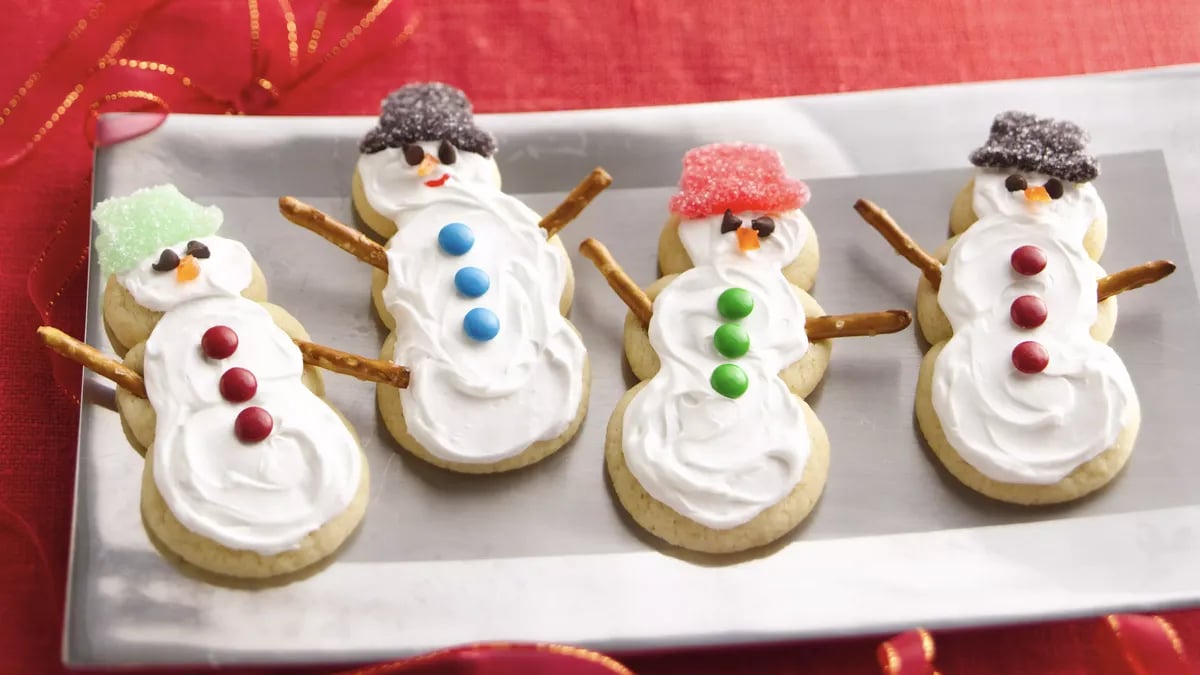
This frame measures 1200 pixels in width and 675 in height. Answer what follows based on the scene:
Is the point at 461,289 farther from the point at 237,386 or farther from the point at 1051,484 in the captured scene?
the point at 1051,484

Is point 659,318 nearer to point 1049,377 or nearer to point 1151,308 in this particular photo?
point 1049,377

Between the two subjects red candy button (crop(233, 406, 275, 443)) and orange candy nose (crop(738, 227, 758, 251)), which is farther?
orange candy nose (crop(738, 227, 758, 251))

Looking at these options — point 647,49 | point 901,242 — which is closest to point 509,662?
point 901,242

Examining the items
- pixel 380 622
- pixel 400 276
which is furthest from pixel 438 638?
pixel 400 276

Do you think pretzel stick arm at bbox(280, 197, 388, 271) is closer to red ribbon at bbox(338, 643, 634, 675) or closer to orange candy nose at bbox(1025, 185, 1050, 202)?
red ribbon at bbox(338, 643, 634, 675)

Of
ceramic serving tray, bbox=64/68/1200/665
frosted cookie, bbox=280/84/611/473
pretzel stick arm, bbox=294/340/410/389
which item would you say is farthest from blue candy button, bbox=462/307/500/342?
ceramic serving tray, bbox=64/68/1200/665

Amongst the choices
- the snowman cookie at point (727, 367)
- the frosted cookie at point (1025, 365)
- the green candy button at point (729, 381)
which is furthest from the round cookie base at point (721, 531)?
the frosted cookie at point (1025, 365)

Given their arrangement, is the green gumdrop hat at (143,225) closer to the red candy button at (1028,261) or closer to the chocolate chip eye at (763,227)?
the chocolate chip eye at (763,227)
